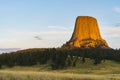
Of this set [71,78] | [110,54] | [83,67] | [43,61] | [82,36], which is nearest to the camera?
[71,78]

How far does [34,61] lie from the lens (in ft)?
345

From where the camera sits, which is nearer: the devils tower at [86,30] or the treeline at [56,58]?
the treeline at [56,58]

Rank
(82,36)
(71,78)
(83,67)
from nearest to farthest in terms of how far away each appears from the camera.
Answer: (71,78) < (83,67) < (82,36)

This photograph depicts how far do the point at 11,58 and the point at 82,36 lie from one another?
76.0 meters

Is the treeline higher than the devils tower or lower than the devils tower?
lower

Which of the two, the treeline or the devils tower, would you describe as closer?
the treeline

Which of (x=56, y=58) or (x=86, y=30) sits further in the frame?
(x=86, y=30)

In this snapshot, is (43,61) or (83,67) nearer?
(83,67)

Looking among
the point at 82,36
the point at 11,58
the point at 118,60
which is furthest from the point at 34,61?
the point at 82,36

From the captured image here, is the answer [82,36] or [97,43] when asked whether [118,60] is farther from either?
[82,36]

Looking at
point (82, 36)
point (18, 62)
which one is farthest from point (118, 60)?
point (82, 36)

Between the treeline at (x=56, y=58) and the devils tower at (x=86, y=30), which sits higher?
the devils tower at (x=86, y=30)

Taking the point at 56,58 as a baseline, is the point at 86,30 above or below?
above

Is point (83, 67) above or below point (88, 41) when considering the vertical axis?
below
